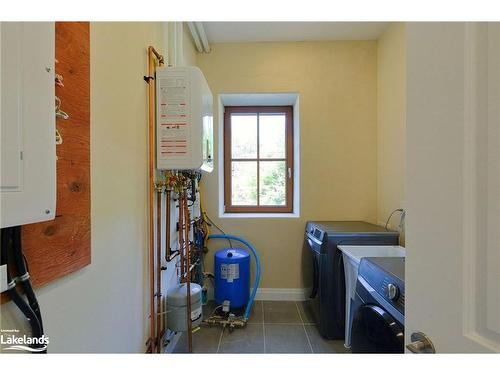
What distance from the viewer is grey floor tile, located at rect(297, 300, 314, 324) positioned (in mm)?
2141

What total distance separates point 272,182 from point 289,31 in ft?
5.27

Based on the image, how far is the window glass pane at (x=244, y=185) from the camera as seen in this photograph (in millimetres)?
2824

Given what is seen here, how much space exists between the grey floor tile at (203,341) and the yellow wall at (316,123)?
0.68m

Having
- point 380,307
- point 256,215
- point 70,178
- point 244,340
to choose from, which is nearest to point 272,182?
point 256,215

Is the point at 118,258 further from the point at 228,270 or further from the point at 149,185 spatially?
the point at 228,270

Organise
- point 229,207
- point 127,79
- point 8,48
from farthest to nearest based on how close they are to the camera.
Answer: point 229,207 < point 127,79 < point 8,48

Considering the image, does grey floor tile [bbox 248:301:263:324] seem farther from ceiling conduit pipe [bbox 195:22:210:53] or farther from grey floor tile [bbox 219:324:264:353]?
ceiling conduit pipe [bbox 195:22:210:53]

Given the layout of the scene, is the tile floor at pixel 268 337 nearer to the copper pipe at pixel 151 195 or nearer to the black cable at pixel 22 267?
the copper pipe at pixel 151 195

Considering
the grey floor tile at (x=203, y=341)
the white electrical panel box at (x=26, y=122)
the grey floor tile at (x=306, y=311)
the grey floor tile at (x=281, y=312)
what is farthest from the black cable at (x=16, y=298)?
the grey floor tile at (x=306, y=311)

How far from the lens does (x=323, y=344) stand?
181 cm

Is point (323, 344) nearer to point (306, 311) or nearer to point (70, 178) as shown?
point (306, 311)

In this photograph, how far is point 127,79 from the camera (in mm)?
1188
